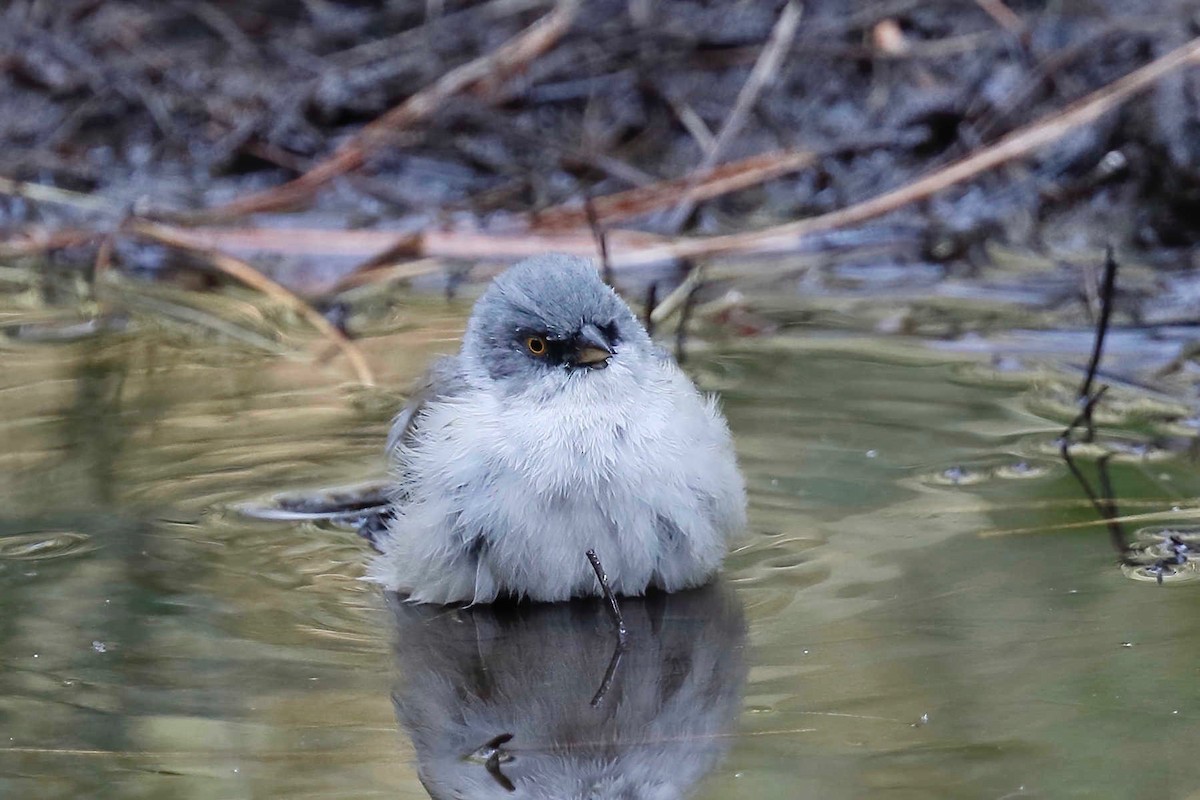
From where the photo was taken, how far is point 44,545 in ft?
12.4

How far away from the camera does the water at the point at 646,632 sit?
2.70m

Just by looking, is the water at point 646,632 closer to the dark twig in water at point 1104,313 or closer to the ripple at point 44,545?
the ripple at point 44,545

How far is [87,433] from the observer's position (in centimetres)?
459

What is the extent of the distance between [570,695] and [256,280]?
3640 mm

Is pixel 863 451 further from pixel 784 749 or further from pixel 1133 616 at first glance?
pixel 784 749

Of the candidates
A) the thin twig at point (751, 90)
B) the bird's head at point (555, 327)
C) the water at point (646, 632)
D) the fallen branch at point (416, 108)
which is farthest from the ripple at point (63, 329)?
the bird's head at point (555, 327)

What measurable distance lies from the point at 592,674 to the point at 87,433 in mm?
2049

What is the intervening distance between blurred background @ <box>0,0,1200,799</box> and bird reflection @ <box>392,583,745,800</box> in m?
0.01

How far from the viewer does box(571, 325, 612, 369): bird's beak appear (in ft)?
11.7

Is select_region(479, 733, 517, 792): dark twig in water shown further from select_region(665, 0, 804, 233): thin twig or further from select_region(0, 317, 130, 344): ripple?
select_region(665, 0, 804, 233): thin twig

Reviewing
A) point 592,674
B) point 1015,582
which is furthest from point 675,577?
point 1015,582

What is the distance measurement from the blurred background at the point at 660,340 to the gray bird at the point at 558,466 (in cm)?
12

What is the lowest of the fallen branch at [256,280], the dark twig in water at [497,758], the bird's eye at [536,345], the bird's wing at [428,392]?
the fallen branch at [256,280]

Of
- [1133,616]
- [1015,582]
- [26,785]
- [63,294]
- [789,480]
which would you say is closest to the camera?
[26,785]
